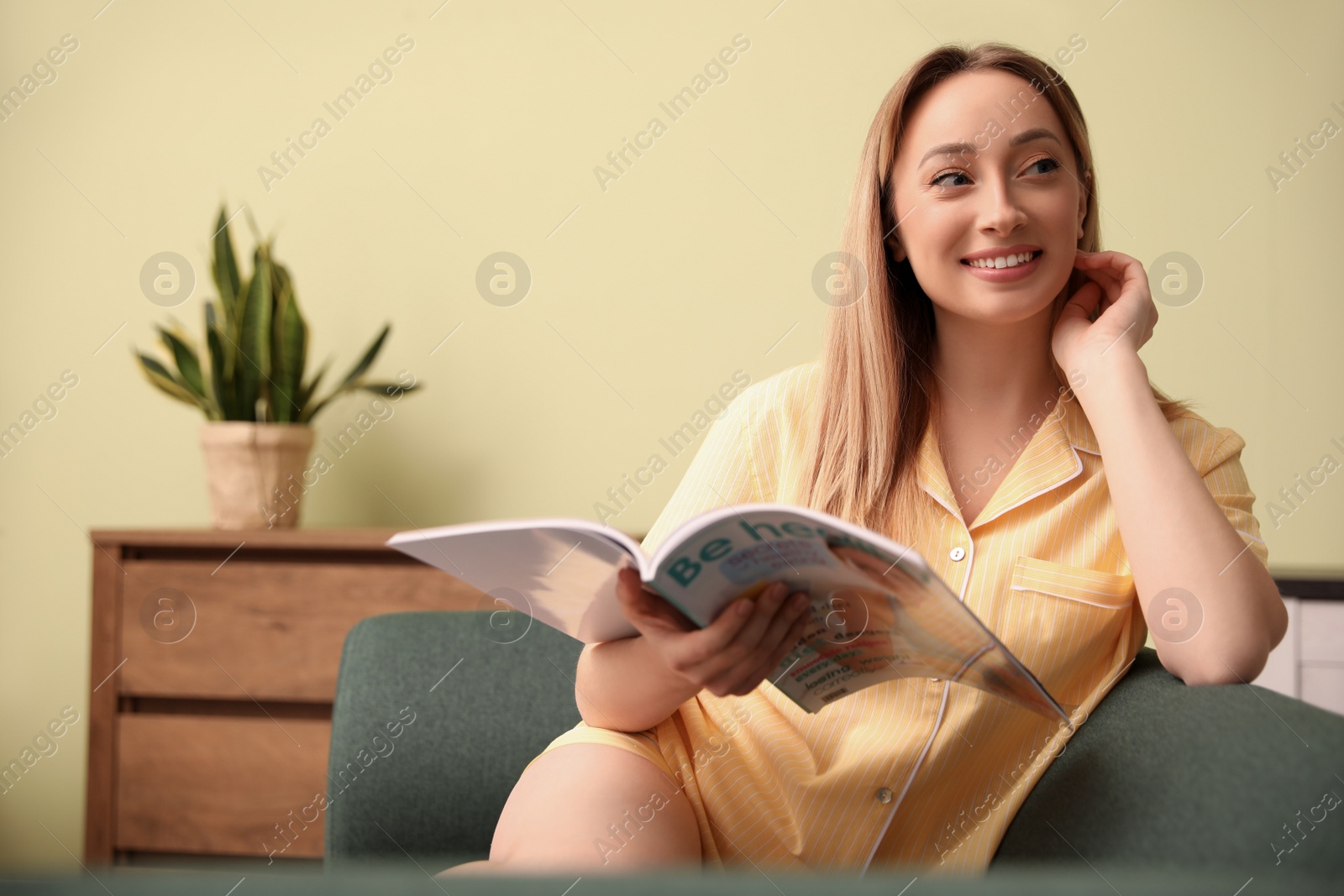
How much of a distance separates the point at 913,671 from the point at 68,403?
317 cm

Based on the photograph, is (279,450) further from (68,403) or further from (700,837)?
(700,837)

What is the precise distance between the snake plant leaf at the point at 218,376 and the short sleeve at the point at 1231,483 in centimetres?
222

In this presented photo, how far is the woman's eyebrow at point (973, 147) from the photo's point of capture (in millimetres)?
1281

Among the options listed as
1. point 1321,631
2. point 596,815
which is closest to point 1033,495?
point 596,815

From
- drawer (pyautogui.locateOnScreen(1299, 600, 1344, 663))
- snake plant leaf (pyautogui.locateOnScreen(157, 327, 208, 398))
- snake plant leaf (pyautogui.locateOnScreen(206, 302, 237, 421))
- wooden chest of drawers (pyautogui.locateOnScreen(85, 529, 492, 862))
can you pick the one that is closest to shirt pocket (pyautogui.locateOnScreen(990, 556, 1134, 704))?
drawer (pyautogui.locateOnScreen(1299, 600, 1344, 663))

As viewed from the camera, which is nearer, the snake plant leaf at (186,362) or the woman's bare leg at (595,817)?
the woman's bare leg at (595,817)

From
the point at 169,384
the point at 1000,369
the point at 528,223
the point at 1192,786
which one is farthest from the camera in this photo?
the point at 528,223

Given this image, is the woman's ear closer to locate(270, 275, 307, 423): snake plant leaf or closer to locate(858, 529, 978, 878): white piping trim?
locate(858, 529, 978, 878): white piping trim

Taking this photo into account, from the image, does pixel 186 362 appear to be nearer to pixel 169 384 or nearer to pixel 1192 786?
pixel 169 384

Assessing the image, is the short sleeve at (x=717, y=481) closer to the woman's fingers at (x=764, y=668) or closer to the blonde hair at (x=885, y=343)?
the blonde hair at (x=885, y=343)

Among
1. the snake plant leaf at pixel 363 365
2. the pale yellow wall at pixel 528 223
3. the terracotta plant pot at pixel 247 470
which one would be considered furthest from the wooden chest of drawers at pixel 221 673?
the pale yellow wall at pixel 528 223

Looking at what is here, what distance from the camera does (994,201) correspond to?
126 centimetres

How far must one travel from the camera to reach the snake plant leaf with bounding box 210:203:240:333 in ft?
8.99

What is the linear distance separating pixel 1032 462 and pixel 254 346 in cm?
204
